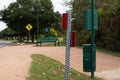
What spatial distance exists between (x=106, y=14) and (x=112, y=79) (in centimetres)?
1718

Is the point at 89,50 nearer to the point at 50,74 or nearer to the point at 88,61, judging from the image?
the point at 88,61

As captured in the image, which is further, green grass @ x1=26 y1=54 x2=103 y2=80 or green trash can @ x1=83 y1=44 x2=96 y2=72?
green grass @ x1=26 y1=54 x2=103 y2=80

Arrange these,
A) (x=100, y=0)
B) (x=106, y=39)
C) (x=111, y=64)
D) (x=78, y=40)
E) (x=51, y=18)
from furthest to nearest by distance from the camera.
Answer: (x=51, y=18) < (x=78, y=40) < (x=100, y=0) < (x=106, y=39) < (x=111, y=64)

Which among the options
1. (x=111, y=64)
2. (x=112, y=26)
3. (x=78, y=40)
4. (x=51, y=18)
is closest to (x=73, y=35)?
(x=111, y=64)

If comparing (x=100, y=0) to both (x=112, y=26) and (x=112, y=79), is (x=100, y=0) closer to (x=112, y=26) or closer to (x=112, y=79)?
(x=112, y=26)

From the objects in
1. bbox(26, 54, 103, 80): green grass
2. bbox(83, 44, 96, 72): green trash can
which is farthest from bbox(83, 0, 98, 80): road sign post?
bbox(26, 54, 103, 80): green grass

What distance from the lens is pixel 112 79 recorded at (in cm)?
1423

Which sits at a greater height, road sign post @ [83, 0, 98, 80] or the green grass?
road sign post @ [83, 0, 98, 80]

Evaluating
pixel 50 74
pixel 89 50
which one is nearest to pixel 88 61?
pixel 89 50

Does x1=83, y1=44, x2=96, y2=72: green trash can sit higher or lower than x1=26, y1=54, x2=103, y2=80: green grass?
higher

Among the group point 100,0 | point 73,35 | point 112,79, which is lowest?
point 112,79

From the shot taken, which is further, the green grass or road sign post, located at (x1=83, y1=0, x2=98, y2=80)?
the green grass

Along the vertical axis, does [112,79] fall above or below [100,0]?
below

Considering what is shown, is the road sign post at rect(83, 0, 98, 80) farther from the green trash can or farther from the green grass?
the green grass
